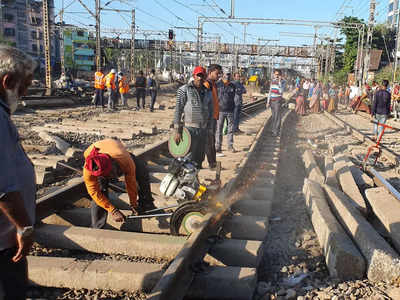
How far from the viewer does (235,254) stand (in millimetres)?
3676

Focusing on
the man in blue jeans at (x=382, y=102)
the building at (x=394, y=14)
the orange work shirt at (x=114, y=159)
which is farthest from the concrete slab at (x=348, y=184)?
the building at (x=394, y=14)

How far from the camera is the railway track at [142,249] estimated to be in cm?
308

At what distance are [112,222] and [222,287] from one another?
187cm

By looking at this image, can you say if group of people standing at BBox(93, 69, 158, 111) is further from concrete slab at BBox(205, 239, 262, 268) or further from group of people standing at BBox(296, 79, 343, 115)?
concrete slab at BBox(205, 239, 262, 268)

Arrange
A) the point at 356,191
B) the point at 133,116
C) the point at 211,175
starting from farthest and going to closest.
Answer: the point at 133,116
the point at 211,175
the point at 356,191

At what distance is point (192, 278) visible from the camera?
3127 millimetres

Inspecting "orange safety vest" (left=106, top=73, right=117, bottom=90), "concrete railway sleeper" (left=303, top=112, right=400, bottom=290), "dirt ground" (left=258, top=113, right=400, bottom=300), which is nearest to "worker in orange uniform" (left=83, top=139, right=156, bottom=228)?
"dirt ground" (left=258, top=113, right=400, bottom=300)

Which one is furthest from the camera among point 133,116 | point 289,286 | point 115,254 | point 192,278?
point 133,116

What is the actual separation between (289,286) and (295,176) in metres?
4.36

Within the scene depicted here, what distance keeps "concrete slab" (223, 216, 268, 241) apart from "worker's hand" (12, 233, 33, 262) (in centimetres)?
261

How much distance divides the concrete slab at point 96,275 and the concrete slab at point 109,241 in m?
0.38

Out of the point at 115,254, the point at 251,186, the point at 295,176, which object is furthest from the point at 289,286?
the point at 295,176

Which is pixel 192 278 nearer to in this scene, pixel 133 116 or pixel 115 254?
pixel 115 254

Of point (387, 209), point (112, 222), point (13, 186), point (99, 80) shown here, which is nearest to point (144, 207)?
point (112, 222)
